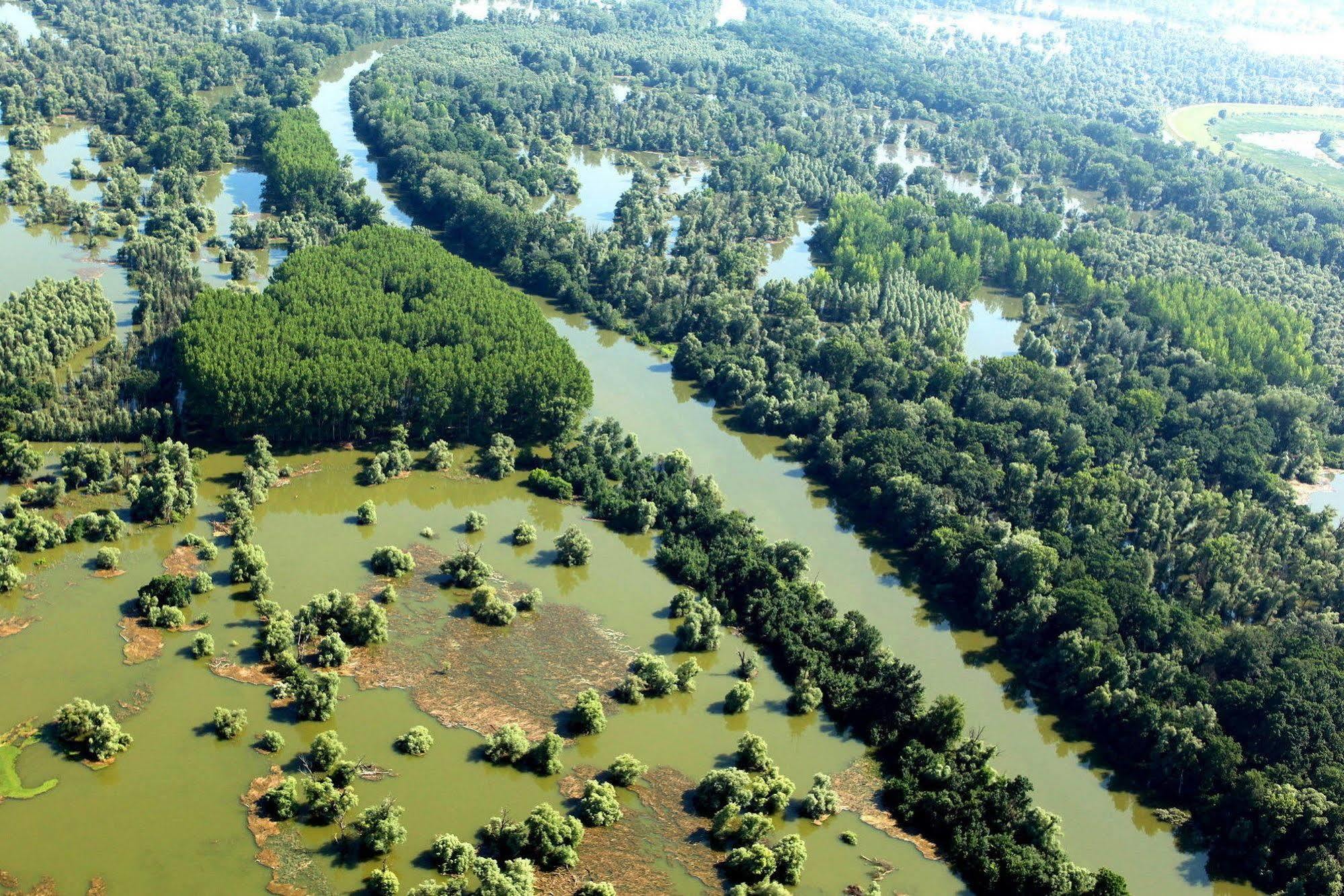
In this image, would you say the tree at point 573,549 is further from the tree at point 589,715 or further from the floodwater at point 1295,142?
the floodwater at point 1295,142

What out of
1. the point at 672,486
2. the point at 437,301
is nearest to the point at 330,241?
the point at 437,301

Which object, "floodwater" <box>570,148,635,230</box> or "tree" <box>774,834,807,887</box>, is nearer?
"tree" <box>774,834,807,887</box>

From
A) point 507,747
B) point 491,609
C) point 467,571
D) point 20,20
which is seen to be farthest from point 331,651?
point 20,20

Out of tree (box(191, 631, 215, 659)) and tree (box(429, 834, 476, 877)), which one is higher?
tree (box(191, 631, 215, 659))

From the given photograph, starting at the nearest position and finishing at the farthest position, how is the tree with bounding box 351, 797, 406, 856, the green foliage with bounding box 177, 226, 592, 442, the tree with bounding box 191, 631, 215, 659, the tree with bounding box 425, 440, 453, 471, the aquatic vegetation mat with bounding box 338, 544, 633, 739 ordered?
the tree with bounding box 351, 797, 406, 856, the aquatic vegetation mat with bounding box 338, 544, 633, 739, the tree with bounding box 191, 631, 215, 659, the green foliage with bounding box 177, 226, 592, 442, the tree with bounding box 425, 440, 453, 471

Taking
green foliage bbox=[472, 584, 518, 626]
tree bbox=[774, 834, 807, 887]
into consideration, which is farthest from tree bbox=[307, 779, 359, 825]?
tree bbox=[774, 834, 807, 887]

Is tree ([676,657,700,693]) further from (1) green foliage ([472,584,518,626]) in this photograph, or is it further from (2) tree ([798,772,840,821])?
(1) green foliage ([472,584,518,626])
